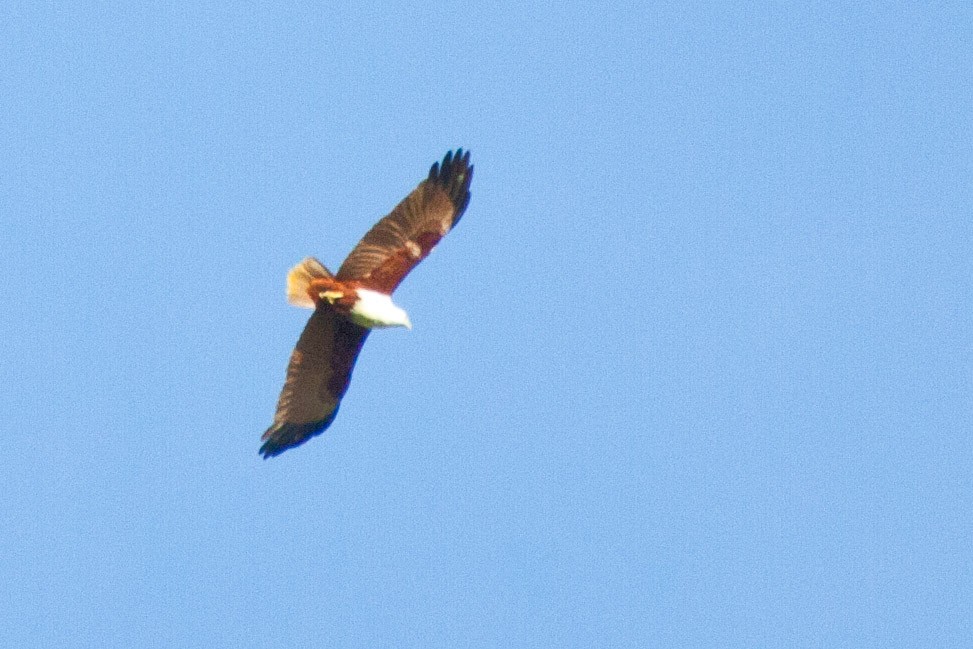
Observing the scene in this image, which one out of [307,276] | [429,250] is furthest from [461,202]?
[307,276]

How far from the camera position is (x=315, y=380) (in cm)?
1734

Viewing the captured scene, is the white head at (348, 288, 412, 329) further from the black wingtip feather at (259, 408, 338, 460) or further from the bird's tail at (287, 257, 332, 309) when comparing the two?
the black wingtip feather at (259, 408, 338, 460)

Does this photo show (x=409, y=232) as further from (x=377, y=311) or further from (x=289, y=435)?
(x=289, y=435)

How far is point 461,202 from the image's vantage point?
17.0m

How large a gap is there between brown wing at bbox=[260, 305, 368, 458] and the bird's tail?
309mm

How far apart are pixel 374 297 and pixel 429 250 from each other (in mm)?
725

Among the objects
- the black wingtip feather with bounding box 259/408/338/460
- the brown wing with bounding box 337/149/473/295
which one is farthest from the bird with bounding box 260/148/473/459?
the black wingtip feather with bounding box 259/408/338/460

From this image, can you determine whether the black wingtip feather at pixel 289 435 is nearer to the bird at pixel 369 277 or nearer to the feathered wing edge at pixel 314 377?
the feathered wing edge at pixel 314 377

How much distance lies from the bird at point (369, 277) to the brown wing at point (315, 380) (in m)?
0.01

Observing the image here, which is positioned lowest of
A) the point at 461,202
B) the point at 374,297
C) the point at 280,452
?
the point at 280,452

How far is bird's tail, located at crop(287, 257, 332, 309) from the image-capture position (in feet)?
54.4

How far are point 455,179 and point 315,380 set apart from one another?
2.51 meters

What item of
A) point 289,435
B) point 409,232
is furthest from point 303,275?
point 289,435

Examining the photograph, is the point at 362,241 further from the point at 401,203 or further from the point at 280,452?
the point at 280,452
